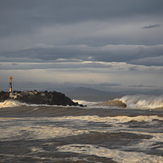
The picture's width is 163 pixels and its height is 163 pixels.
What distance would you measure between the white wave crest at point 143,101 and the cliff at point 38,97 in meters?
6.15

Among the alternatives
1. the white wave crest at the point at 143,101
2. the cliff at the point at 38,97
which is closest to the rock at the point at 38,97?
the cliff at the point at 38,97

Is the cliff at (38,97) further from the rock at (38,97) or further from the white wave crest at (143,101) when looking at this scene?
the white wave crest at (143,101)

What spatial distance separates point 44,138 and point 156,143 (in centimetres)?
262

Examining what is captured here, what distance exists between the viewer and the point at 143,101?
2452 centimetres

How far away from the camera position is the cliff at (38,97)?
22.2 metres

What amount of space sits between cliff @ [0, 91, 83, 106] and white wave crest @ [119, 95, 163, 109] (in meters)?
6.15

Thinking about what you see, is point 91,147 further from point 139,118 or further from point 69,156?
point 139,118

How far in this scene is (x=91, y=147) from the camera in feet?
17.6

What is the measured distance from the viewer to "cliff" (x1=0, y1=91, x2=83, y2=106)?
22.2 metres

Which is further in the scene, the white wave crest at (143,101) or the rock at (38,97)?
the white wave crest at (143,101)

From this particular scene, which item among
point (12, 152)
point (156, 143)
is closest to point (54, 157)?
point (12, 152)

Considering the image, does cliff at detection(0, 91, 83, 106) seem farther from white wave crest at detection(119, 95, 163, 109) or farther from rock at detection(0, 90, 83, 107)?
white wave crest at detection(119, 95, 163, 109)

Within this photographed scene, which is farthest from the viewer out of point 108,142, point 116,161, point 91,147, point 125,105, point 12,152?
point 125,105

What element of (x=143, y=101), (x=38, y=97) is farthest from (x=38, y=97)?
(x=143, y=101)
